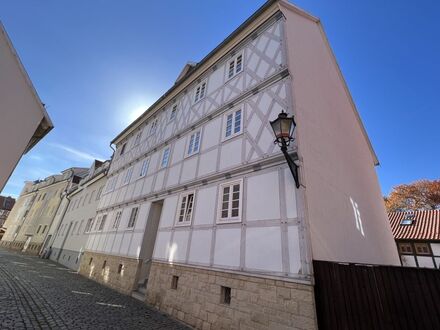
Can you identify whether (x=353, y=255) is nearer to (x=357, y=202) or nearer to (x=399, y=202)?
(x=357, y=202)

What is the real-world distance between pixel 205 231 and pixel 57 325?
4018 mm

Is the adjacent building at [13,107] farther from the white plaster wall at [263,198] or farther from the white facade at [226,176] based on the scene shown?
the white plaster wall at [263,198]

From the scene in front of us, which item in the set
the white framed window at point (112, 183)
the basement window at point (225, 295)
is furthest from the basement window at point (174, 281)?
the white framed window at point (112, 183)

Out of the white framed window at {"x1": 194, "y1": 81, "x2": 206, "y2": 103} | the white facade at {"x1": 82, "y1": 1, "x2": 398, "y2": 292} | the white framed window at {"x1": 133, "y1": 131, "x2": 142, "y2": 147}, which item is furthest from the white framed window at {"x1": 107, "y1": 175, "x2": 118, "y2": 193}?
the white framed window at {"x1": 194, "y1": 81, "x2": 206, "y2": 103}

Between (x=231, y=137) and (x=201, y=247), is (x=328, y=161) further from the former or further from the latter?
(x=201, y=247)

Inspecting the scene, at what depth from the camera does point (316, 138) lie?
269 inches

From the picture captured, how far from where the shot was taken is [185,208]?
8.20 m

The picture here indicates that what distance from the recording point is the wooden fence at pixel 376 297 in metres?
3.29

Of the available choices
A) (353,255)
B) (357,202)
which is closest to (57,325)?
(353,255)

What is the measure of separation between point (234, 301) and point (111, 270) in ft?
27.6

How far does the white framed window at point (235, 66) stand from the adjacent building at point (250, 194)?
0.06 m

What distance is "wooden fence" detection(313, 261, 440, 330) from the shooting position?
3.29 metres

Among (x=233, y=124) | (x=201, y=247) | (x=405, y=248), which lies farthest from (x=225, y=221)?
(x=405, y=248)

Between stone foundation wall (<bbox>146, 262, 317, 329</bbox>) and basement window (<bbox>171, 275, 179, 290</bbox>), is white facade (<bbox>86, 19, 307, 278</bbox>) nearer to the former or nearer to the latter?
stone foundation wall (<bbox>146, 262, 317, 329</bbox>)
